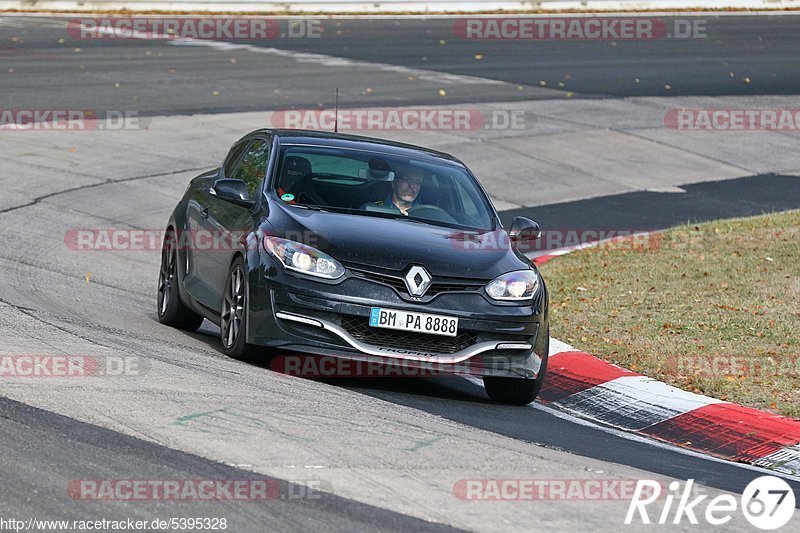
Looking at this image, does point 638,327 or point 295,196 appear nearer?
point 295,196

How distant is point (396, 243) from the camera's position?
873 cm

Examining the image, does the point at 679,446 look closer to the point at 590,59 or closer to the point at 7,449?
the point at 7,449

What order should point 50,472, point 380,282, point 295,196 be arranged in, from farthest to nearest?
point 295,196 < point 380,282 < point 50,472

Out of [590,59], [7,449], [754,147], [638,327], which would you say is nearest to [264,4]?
[590,59]

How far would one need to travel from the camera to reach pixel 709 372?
9.55 meters

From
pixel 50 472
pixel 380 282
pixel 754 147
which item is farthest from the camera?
pixel 754 147

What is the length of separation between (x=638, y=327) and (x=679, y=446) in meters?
2.90

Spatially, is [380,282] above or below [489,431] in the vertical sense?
above

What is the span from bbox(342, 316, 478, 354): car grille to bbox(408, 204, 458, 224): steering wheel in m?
1.27

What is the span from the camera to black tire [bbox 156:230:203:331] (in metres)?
10.5
